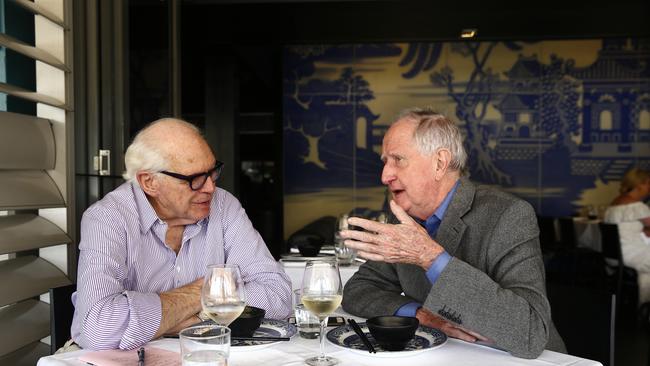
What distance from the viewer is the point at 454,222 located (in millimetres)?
1831

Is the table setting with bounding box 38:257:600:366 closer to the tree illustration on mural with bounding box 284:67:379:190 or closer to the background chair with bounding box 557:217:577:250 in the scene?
the background chair with bounding box 557:217:577:250

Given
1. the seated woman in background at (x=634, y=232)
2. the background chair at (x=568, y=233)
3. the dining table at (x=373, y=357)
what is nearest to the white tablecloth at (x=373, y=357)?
the dining table at (x=373, y=357)

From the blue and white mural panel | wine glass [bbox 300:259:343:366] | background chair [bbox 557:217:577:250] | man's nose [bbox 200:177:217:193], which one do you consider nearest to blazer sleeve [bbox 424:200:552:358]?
wine glass [bbox 300:259:343:366]

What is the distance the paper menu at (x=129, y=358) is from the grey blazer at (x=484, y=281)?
643 millimetres

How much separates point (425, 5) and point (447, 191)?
481 cm

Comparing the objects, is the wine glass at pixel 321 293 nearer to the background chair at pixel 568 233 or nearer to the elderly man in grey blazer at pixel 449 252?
the elderly man in grey blazer at pixel 449 252

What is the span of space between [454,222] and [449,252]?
0.30ft

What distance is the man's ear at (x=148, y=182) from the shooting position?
80.8 inches

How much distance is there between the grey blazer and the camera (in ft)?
4.83

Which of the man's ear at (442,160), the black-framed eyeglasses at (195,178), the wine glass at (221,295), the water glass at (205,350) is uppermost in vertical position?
the man's ear at (442,160)

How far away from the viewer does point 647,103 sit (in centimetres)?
861

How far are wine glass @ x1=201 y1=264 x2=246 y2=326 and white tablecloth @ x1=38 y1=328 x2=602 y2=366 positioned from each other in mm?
111

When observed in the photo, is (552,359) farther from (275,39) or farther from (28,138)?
(275,39)

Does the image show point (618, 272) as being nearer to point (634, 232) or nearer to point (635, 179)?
point (634, 232)
